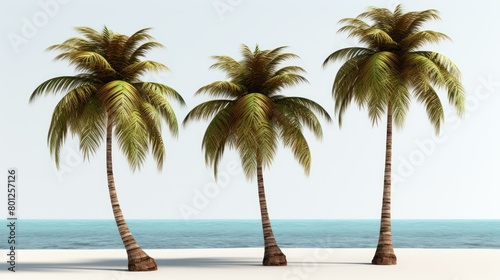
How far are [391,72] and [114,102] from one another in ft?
36.1

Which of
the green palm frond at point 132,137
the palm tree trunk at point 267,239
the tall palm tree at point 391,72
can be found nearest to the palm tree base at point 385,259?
the tall palm tree at point 391,72

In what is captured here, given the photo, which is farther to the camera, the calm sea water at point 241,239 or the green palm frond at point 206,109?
the calm sea water at point 241,239

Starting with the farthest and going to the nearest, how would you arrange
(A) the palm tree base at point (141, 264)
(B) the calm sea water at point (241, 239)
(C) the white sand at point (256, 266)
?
(B) the calm sea water at point (241, 239), (A) the palm tree base at point (141, 264), (C) the white sand at point (256, 266)

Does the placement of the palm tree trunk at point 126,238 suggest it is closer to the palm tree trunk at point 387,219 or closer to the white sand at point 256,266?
the white sand at point 256,266

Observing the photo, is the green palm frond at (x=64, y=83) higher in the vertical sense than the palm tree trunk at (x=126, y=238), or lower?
higher

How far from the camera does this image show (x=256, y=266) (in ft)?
88.0

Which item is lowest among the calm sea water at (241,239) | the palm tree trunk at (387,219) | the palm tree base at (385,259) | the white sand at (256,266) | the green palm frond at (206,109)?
the calm sea water at (241,239)

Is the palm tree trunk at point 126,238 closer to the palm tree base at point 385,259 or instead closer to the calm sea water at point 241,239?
the palm tree base at point 385,259

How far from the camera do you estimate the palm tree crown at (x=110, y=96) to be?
24.3 meters

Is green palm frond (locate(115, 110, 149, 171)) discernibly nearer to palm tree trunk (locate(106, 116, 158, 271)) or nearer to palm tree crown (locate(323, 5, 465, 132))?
palm tree trunk (locate(106, 116, 158, 271))

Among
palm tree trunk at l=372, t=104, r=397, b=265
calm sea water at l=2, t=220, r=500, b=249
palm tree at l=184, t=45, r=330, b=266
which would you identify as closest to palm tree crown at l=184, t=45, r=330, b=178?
palm tree at l=184, t=45, r=330, b=266

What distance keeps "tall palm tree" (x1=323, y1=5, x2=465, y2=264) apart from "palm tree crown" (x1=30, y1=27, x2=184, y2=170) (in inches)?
284

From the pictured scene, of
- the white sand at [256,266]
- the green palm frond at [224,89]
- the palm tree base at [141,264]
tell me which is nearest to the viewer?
the white sand at [256,266]

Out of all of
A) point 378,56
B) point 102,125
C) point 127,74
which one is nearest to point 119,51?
point 127,74
